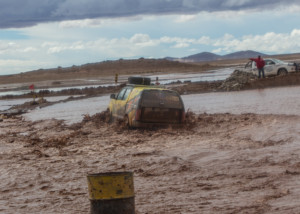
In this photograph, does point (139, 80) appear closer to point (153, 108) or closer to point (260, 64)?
point (153, 108)

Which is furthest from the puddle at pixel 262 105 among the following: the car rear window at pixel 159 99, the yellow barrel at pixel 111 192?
the yellow barrel at pixel 111 192

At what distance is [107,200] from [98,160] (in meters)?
6.40

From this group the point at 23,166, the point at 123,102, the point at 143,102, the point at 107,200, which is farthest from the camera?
the point at 123,102

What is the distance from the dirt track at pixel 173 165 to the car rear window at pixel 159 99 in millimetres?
779

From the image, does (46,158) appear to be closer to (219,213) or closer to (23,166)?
(23,166)

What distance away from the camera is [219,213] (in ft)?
25.3

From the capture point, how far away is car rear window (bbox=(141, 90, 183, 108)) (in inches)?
688

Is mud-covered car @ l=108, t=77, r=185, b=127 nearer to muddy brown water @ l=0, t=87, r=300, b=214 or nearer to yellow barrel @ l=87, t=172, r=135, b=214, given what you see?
muddy brown water @ l=0, t=87, r=300, b=214

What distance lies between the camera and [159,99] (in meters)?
17.6

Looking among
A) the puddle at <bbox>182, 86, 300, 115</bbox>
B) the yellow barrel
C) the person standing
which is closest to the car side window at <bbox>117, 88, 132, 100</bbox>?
the puddle at <bbox>182, 86, 300, 115</bbox>

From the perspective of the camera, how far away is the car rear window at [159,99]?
1748 cm

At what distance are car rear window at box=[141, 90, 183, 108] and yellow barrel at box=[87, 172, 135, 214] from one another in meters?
10.4

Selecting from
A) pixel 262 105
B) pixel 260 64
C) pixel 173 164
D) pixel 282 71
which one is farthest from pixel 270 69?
pixel 173 164

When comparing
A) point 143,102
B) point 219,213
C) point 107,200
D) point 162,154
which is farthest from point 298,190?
point 143,102
